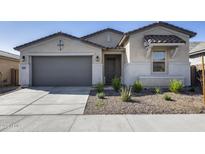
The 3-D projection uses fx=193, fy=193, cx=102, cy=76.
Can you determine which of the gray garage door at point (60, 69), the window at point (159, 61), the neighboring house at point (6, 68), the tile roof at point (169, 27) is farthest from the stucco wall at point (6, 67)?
the window at point (159, 61)

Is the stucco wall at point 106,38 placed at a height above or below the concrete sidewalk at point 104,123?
above

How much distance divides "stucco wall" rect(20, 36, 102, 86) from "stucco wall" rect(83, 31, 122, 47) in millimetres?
5152

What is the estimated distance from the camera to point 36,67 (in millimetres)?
15828

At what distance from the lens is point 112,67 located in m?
17.9

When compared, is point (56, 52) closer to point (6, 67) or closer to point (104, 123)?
point (6, 67)

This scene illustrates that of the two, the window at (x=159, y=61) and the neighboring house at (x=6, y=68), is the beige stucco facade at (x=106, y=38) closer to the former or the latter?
the window at (x=159, y=61)

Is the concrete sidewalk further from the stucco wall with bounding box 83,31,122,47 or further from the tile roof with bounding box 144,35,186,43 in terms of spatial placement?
the stucco wall with bounding box 83,31,122,47

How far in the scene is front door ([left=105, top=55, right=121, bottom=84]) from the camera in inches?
695

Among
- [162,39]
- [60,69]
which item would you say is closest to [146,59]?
[162,39]

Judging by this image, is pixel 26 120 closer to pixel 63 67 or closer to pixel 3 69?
pixel 63 67

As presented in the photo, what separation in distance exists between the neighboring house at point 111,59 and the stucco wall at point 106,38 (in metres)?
3.22

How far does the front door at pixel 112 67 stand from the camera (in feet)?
57.9

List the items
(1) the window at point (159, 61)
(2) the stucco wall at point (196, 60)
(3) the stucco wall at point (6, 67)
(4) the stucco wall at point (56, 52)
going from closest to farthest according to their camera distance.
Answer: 1. (1) the window at point (159, 61)
2. (4) the stucco wall at point (56, 52)
3. (2) the stucco wall at point (196, 60)
4. (3) the stucco wall at point (6, 67)

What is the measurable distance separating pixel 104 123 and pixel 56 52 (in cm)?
1067
